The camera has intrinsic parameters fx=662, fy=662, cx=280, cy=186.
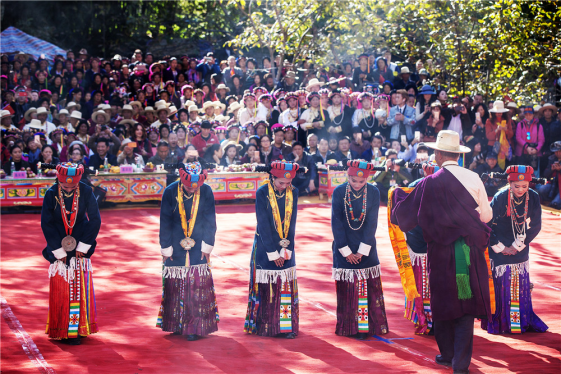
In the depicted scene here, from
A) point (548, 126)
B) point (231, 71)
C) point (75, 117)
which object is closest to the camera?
point (548, 126)

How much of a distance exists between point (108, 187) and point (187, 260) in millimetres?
8032

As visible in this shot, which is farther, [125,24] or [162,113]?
[125,24]

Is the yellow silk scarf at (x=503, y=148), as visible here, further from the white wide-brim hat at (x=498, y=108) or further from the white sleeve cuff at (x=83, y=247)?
the white sleeve cuff at (x=83, y=247)

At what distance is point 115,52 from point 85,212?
68.5 ft

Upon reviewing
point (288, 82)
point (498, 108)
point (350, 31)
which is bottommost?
point (498, 108)

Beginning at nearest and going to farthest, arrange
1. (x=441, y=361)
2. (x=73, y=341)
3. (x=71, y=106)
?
(x=441, y=361) → (x=73, y=341) → (x=71, y=106)

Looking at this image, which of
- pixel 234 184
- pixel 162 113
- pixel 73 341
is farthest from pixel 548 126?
pixel 73 341

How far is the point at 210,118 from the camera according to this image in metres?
16.8

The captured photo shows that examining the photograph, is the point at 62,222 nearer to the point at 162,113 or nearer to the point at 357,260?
the point at 357,260

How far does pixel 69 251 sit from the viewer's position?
20.8ft

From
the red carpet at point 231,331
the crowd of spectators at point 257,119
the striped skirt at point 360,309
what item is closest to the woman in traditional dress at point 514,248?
the red carpet at point 231,331

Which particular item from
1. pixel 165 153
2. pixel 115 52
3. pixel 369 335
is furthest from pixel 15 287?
pixel 115 52

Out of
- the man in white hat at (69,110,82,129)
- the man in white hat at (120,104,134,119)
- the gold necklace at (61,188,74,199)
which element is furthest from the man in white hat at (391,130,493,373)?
the man in white hat at (120,104,134,119)

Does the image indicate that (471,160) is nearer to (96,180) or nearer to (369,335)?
(96,180)
